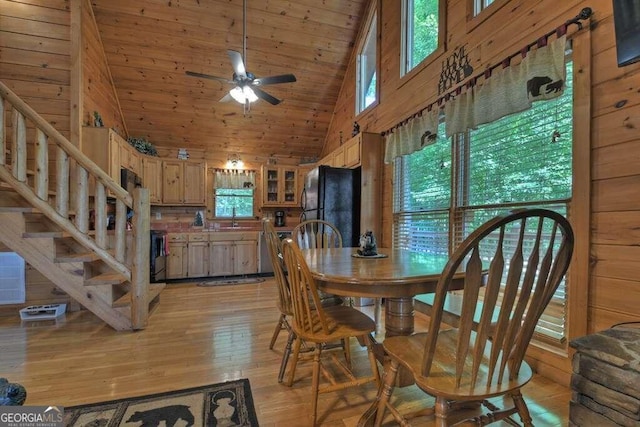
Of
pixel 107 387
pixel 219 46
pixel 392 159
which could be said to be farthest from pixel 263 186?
pixel 107 387

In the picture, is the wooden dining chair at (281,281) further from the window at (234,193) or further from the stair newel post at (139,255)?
the window at (234,193)

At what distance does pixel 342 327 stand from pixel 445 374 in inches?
23.6

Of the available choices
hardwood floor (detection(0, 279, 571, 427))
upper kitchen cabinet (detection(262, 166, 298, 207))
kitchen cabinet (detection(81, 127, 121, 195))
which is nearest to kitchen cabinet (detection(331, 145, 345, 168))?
upper kitchen cabinet (detection(262, 166, 298, 207))

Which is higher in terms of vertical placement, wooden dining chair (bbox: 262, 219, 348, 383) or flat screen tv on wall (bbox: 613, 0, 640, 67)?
flat screen tv on wall (bbox: 613, 0, 640, 67)

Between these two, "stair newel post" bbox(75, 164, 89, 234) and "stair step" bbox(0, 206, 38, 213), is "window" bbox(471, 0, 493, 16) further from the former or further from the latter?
"stair step" bbox(0, 206, 38, 213)

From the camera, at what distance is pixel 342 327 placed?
1.58 meters

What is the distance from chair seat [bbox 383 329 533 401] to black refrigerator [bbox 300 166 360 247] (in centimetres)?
275

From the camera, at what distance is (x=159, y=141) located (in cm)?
547

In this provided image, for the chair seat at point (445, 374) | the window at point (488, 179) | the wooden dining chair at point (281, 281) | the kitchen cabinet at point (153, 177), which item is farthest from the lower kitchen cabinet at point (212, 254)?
the chair seat at point (445, 374)

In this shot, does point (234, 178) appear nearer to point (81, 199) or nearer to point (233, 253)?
point (233, 253)

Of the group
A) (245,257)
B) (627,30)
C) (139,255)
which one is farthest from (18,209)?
(627,30)

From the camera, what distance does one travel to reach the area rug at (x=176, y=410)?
1.48 metres

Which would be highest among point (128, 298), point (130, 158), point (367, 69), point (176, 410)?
point (367, 69)

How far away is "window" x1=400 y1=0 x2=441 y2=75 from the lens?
319 centimetres
